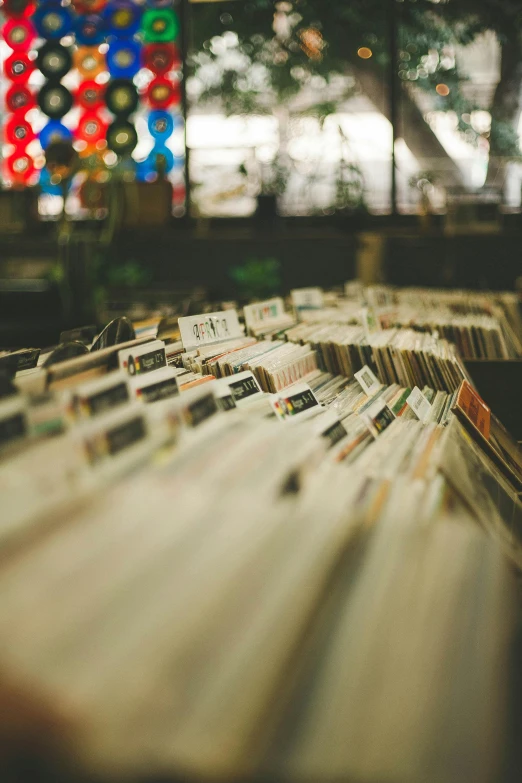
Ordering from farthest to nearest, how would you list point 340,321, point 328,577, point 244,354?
point 340,321, point 244,354, point 328,577

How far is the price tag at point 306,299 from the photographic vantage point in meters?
2.85

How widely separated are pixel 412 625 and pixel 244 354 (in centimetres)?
105

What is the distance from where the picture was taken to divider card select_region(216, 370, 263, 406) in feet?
4.20

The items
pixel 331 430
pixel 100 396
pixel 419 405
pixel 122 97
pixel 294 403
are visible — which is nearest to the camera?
pixel 100 396

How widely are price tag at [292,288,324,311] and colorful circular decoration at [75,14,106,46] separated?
4.24m

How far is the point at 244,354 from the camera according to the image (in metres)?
1.72

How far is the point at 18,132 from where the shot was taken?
19.9 ft

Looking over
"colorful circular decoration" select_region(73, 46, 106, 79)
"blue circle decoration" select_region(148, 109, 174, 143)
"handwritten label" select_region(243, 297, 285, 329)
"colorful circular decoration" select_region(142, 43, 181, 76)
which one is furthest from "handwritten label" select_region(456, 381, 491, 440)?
"colorful circular decoration" select_region(73, 46, 106, 79)

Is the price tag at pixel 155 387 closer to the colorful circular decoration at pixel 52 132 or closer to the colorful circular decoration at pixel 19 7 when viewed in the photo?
the colorful circular decoration at pixel 52 132

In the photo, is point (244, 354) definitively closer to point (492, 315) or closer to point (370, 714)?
Result: point (370, 714)

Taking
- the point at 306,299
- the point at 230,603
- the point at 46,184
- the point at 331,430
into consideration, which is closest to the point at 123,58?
the point at 46,184

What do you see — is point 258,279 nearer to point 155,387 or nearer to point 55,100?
point 55,100

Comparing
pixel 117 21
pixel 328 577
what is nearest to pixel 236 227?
pixel 117 21

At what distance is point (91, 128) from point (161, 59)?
789 millimetres
